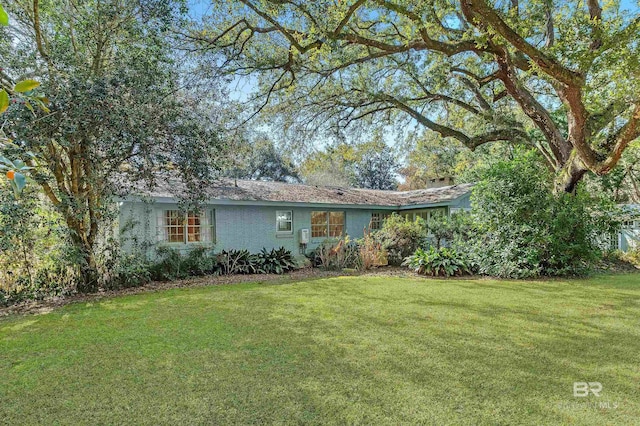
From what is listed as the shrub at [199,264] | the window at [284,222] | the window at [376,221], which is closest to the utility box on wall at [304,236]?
the window at [284,222]

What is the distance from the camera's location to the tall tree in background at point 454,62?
23.9 feet

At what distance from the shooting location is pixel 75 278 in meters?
8.52

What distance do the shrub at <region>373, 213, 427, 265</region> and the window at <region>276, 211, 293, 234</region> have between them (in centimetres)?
344

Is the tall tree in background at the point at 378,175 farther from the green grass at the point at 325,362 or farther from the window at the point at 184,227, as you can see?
the green grass at the point at 325,362

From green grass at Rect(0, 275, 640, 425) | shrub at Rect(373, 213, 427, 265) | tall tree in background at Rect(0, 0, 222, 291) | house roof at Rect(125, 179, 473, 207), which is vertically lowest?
green grass at Rect(0, 275, 640, 425)

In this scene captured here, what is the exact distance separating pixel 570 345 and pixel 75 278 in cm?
942

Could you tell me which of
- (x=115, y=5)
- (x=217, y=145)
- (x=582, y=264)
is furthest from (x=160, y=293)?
(x=582, y=264)

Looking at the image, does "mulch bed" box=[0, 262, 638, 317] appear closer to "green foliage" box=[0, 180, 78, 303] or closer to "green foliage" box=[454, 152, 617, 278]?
"green foliage" box=[0, 180, 78, 303]

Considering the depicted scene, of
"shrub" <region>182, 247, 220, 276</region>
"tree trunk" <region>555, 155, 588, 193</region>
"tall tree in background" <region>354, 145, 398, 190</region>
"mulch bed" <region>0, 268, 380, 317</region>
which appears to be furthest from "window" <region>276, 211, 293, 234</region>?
"tall tree in background" <region>354, 145, 398, 190</region>

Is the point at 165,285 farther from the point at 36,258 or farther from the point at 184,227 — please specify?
the point at 184,227

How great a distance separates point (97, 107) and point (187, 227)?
570 cm

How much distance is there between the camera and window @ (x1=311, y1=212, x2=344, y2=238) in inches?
615

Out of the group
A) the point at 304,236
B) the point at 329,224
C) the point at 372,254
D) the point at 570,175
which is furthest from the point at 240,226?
the point at 570,175

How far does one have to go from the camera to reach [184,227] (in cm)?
1238
